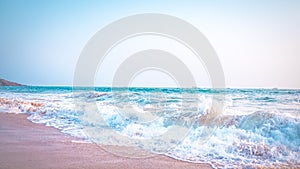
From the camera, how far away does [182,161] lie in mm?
5043

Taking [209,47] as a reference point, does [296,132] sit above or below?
below

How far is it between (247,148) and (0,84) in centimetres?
7716

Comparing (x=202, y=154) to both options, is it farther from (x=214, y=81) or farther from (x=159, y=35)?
(x=159, y=35)

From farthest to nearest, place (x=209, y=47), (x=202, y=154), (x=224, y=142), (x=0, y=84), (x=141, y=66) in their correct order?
(x=0, y=84) → (x=141, y=66) → (x=209, y=47) → (x=224, y=142) → (x=202, y=154)

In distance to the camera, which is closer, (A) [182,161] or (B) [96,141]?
(A) [182,161]

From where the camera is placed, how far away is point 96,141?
6816mm

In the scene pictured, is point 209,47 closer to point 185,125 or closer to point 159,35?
point 159,35

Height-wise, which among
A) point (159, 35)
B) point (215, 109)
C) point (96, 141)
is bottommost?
point (96, 141)

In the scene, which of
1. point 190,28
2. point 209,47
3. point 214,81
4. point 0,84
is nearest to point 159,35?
point 190,28

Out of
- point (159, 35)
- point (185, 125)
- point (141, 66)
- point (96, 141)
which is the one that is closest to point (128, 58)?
point (141, 66)

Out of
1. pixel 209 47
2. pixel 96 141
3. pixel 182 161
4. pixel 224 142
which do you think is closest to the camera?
pixel 182 161

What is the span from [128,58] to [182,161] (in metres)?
5.86

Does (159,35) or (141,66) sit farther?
(141,66)

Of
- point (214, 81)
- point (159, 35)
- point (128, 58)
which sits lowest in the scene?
point (214, 81)
